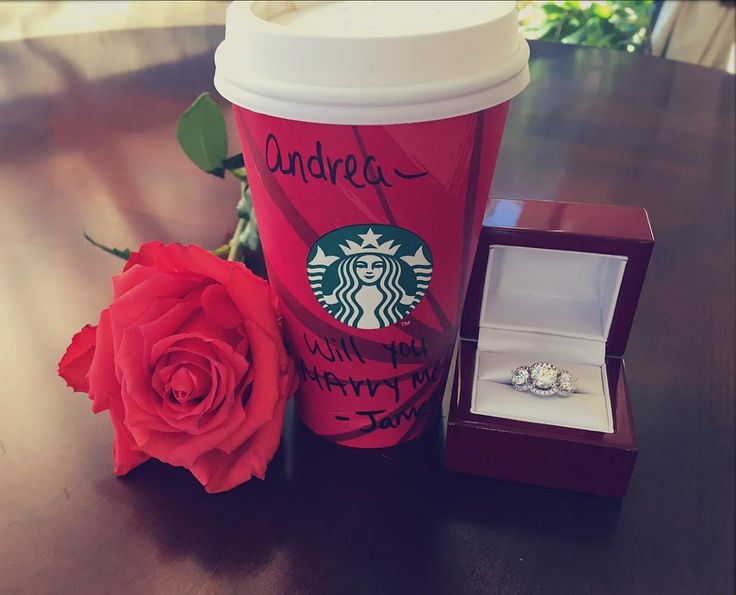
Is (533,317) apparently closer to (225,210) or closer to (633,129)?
(225,210)

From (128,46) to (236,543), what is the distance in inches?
41.1

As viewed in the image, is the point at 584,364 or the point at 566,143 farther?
the point at 566,143

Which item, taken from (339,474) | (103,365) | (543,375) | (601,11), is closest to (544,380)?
(543,375)

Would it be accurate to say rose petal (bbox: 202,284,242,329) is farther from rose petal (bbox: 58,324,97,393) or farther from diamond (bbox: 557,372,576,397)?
diamond (bbox: 557,372,576,397)

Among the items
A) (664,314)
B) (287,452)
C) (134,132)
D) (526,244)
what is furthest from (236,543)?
(134,132)

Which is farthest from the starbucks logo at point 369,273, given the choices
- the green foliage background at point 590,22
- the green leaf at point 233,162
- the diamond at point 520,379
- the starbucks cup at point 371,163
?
the green foliage background at point 590,22

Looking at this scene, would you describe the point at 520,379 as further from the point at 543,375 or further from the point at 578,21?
the point at 578,21

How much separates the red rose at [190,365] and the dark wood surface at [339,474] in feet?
0.14

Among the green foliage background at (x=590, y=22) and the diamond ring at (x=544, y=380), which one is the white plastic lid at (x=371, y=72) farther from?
the green foliage background at (x=590, y=22)

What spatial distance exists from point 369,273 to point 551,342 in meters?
0.20

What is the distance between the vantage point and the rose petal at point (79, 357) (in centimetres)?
47

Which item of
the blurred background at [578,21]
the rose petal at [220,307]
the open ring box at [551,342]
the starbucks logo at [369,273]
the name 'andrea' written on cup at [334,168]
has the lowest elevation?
the blurred background at [578,21]

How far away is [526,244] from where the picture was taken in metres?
0.50

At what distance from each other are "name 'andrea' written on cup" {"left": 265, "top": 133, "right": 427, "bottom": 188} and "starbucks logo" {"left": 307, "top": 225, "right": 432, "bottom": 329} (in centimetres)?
3
